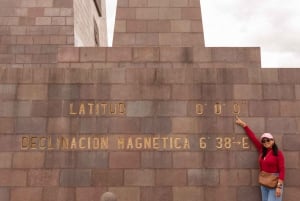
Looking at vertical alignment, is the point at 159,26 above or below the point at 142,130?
above

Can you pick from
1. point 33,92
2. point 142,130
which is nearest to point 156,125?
point 142,130

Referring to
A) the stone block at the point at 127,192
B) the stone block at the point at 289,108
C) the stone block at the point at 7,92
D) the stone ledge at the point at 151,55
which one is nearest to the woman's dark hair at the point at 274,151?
the stone block at the point at 289,108

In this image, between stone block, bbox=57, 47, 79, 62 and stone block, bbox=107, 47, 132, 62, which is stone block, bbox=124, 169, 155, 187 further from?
stone block, bbox=57, 47, 79, 62

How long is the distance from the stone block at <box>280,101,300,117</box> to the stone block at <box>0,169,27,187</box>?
598 cm

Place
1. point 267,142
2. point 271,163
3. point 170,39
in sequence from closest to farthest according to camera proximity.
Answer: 1. point 271,163
2. point 267,142
3. point 170,39

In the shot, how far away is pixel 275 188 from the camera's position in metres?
9.05

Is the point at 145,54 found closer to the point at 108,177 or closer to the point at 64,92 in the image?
the point at 64,92

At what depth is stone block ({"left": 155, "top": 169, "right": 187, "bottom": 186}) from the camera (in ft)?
31.2

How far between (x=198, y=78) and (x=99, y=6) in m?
15.3

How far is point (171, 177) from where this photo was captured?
31.4 feet

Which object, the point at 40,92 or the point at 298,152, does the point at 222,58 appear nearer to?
the point at 298,152

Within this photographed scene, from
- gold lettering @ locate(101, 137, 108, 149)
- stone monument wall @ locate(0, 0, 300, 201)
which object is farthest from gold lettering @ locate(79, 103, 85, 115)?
gold lettering @ locate(101, 137, 108, 149)

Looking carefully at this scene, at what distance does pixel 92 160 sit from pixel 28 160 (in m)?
1.43

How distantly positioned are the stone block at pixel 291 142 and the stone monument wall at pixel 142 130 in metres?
0.02
